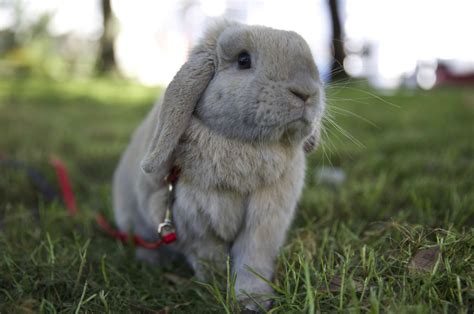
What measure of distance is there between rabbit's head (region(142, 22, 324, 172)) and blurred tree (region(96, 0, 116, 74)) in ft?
29.6

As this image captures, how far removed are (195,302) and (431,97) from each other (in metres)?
5.84

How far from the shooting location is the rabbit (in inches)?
57.1

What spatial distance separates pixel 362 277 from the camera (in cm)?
140

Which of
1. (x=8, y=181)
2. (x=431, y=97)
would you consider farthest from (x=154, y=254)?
(x=431, y=97)

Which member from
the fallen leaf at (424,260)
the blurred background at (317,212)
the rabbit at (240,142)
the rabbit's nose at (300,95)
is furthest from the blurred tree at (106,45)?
the fallen leaf at (424,260)

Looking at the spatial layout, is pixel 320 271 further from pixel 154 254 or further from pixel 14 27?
pixel 14 27

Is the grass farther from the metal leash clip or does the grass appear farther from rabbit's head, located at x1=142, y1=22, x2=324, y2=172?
rabbit's head, located at x1=142, y1=22, x2=324, y2=172

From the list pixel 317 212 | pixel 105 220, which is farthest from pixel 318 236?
pixel 105 220

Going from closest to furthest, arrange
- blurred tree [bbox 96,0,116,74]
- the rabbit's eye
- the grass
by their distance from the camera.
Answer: the grass < the rabbit's eye < blurred tree [bbox 96,0,116,74]

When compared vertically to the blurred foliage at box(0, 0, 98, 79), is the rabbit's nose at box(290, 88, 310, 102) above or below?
above

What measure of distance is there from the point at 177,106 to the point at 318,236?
84cm

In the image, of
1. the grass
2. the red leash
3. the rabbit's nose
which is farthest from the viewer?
the red leash

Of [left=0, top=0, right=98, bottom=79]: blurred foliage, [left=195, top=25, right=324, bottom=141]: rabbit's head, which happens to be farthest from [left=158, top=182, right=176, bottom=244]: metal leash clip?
[left=0, top=0, right=98, bottom=79]: blurred foliage

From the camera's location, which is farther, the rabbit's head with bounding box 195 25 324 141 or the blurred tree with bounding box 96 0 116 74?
the blurred tree with bounding box 96 0 116 74
